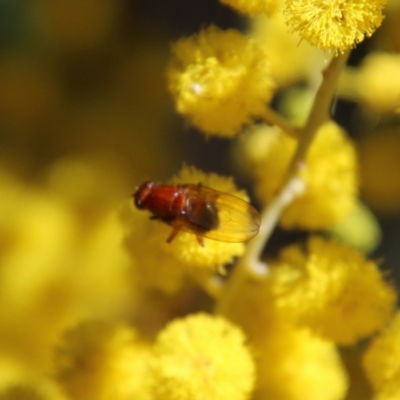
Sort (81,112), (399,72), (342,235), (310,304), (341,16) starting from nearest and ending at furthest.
→ (341,16)
(310,304)
(399,72)
(342,235)
(81,112)

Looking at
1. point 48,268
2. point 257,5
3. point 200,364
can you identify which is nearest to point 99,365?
point 200,364

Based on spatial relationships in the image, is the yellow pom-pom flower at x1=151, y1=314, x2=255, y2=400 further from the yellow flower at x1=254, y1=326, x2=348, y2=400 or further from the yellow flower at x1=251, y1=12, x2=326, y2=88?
the yellow flower at x1=251, y1=12, x2=326, y2=88

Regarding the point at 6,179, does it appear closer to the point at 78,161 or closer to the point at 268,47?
the point at 78,161

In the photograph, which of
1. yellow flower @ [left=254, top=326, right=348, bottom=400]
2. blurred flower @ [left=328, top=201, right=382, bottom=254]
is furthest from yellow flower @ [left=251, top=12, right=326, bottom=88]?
yellow flower @ [left=254, top=326, right=348, bottom=400]

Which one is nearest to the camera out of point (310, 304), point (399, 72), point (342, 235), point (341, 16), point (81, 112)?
point (341, 16)

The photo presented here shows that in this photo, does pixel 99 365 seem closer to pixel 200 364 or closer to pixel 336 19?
pixel 200 364

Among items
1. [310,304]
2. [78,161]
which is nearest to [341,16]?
[310,304]
